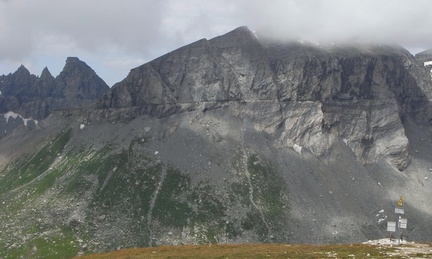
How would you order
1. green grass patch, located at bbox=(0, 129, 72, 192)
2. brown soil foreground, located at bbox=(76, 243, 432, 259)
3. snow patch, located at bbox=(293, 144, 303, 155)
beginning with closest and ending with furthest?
brown soil foreground, located at bbox=(76, 243, 432, 259)
green grass patch, located at bbox=(0, 129, 72, 192)
snow patch, located at bbox=(293, 144, 303, 155)

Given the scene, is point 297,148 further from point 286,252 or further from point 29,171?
point 286,252

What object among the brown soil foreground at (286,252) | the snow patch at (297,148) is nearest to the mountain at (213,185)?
the snow patch at (297,148)

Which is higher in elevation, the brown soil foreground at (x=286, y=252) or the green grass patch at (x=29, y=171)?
the green grass patch at (x=29, y=171)

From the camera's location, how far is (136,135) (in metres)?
190

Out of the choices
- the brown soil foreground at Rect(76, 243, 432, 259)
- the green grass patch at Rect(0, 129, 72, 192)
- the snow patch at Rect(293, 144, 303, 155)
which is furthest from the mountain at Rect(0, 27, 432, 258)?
the brown soil foreground at Rect(76, 243, 432, 259)

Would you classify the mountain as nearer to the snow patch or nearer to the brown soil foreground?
the snow patch

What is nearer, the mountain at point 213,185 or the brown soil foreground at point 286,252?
the brown soil foreground at point 286,252

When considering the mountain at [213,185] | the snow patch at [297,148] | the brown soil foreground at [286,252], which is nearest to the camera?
the brown soil foreground at [286,252]

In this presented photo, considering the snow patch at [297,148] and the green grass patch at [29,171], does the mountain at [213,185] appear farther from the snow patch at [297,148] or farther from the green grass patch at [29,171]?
the snow patch at [297,148]

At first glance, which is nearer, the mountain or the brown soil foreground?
the brown soil foreground

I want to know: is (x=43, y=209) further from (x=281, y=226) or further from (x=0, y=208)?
(x=281, y=226)

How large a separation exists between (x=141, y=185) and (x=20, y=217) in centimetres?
4188

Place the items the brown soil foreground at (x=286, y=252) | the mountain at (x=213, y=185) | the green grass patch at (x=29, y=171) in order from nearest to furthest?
the brown soil foreground at (x=286, y=252) → the mountain at (x=213, y=185) → the green grass patch at (x=29, y=171)

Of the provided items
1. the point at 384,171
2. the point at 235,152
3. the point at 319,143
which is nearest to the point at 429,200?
the point at 384,171
